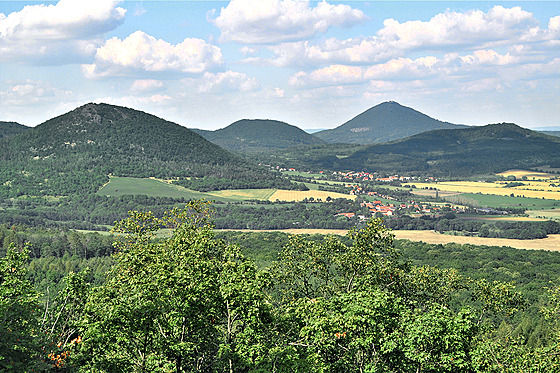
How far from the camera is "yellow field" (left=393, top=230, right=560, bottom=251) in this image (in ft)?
478

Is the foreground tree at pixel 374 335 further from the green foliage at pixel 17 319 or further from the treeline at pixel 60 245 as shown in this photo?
the treeline at pixel 60 245

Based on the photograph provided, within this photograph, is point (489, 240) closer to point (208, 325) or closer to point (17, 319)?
point (208, 325)

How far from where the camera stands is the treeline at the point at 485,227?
546 feet

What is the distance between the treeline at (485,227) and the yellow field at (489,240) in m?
4.88

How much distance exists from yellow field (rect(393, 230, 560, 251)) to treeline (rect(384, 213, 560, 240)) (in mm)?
4876

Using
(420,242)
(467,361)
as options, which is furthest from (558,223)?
(467,361)

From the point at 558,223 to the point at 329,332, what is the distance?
179593 millimetres

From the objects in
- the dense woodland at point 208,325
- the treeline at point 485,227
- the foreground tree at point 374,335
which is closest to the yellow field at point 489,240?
the treeline at point 485,227

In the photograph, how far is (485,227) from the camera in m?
179

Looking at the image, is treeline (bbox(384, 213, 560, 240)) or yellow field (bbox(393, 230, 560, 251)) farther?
treeline (bbox(384, 213, 560, 240))

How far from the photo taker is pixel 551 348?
30250mm

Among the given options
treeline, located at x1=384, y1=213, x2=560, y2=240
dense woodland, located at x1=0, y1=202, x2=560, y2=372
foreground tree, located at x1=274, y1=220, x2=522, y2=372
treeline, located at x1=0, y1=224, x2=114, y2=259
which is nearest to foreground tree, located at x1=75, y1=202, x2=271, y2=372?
dense woodland, located at x1=0, y1=202, x2=560, y2=372

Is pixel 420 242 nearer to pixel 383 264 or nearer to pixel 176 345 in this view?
pixel 383 264

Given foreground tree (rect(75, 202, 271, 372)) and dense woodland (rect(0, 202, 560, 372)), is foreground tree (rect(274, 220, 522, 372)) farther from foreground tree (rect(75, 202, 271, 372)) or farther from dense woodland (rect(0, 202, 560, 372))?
foreground tree (rect(75, 202, 271, 372))
